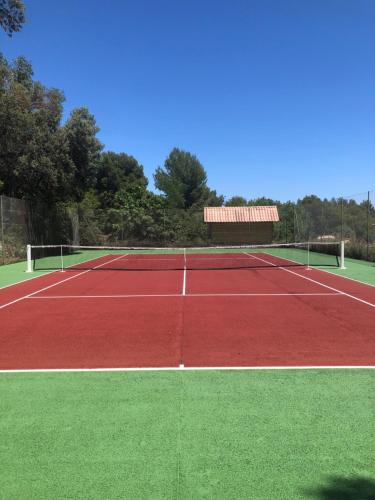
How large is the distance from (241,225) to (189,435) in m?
40.7

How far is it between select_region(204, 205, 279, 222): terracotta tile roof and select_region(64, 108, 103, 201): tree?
620 inches

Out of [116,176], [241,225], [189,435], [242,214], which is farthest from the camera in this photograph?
[116,176]

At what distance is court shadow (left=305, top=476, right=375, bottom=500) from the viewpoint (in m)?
3.07

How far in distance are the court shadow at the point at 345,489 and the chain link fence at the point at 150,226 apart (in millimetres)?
20281

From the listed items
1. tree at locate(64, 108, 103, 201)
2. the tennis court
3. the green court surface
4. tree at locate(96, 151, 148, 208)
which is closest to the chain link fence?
tree at locate(64, 108, 103, 201)

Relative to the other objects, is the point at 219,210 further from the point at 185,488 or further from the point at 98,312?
the point at 185,488

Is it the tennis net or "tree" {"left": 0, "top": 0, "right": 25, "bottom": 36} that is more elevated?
"tree" {"left": 0, "top": 0, "right": 25, "bottom": 36}

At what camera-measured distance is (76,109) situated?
28781mm

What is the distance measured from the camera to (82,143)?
1133 inches

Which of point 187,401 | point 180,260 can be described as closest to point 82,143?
point 180,260

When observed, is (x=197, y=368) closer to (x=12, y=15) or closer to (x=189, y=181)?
(x=12, y=15)

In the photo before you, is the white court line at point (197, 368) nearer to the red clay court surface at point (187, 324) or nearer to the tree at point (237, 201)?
the red clay court surface at point (187, 324)

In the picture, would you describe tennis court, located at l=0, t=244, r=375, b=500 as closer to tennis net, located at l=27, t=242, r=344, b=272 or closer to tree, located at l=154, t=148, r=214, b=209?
tennis net, located at l=27, t=242, r=344, b=272

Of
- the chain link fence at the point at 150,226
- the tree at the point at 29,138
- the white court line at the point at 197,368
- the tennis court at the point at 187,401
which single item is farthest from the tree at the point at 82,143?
the white court line at the point at 197,368
